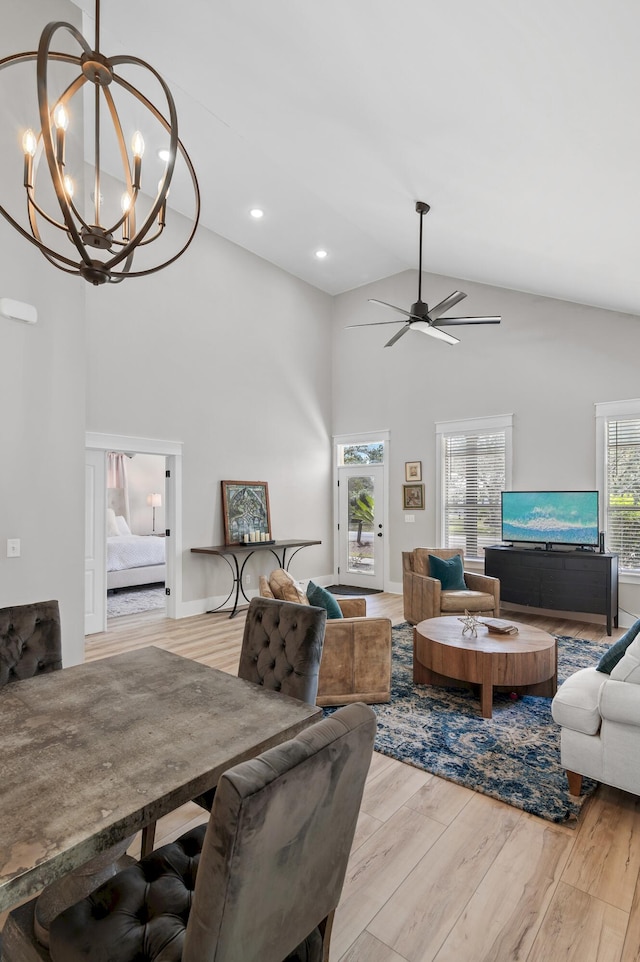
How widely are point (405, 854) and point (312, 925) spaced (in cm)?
108

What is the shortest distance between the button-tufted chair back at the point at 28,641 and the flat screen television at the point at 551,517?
5093 millimetres

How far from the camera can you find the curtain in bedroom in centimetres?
954

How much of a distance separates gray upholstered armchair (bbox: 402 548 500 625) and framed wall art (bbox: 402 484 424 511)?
140 cm

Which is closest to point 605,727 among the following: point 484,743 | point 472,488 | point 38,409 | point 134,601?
point 484,743

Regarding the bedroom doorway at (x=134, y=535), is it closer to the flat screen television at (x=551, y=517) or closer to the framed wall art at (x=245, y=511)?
the framed wall art at (x=245, y=511)

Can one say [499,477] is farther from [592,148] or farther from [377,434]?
[592,148]

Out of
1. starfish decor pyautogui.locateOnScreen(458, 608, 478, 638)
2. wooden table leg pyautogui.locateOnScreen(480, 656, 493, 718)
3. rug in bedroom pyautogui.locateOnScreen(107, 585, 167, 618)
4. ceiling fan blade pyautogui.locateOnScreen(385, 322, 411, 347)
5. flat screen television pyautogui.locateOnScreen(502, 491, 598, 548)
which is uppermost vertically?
ceiling fan blade pyautogui.locateOnScreen(385, 322, 411, 347)

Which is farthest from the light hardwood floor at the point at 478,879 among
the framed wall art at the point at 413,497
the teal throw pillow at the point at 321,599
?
the framed wall art at the point at 413,497

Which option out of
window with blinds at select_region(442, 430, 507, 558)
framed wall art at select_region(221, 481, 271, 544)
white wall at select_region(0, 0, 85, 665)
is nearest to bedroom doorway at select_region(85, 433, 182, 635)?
framed wall art at select_region(221, 481, 271, 544)

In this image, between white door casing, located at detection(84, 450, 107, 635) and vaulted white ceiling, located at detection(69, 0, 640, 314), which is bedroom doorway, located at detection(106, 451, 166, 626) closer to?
white door casing, located at detection(84, 450, 107, 635)

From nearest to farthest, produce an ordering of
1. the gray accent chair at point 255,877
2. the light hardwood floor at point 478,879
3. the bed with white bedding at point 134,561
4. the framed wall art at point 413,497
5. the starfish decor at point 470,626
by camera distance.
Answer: the gray accent chair at point 255,877
the light hardwood floor at point 478,879
the starfish decor at point 470,626
the framed wall art at point 413,497
the bed with white bedding at point 134,561

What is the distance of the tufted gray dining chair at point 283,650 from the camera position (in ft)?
6.38

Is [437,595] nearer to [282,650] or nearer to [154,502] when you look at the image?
[282,650]

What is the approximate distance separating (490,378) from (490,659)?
4235 mm
